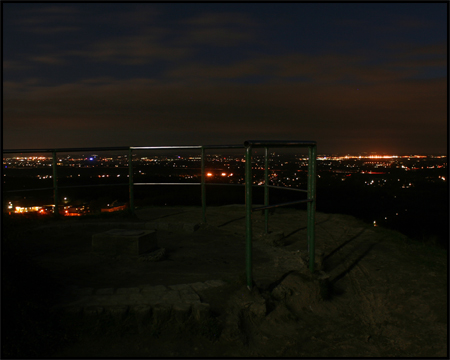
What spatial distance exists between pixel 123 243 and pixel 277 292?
211 centimetres

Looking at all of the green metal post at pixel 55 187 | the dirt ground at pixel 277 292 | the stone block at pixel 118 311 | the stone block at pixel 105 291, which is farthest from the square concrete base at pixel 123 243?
the green metal post at pixel 55 187

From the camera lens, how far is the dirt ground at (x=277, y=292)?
8.38 feet

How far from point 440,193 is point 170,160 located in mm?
19902

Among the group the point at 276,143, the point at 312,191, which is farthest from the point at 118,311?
the point at 312,191

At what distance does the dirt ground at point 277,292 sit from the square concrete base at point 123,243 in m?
0.12

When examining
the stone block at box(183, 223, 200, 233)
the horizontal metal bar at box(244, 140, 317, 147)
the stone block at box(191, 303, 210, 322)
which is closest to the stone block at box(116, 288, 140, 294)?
the stone block at box(191, 303, 210, 322)

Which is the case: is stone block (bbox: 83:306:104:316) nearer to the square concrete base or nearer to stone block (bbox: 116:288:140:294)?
stone block (bbox: 116:288:140:294)

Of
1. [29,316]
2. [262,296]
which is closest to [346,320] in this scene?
[262,296]

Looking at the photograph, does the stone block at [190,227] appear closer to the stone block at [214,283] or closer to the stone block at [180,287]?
the stone block at [214,283]

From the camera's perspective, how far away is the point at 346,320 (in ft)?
10.1

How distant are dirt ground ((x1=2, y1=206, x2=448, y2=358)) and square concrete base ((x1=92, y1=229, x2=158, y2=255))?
12cm

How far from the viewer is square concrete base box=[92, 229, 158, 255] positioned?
4.39m

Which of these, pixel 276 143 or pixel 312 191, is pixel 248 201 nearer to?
pixel 276 143

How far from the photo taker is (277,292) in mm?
3285
